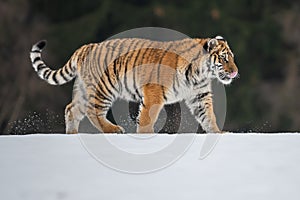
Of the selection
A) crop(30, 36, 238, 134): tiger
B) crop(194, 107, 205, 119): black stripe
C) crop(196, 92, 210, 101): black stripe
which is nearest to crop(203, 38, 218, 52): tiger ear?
crop(30, 36, 238, 134): tiger

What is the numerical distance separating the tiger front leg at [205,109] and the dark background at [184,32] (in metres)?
7.01

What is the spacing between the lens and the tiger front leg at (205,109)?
18.6 ft

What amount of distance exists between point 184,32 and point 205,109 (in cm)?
829

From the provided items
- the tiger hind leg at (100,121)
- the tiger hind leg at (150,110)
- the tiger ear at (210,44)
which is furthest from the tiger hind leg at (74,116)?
the tiger ear at (210,44)

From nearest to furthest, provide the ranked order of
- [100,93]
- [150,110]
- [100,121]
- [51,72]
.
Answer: [150,110] < [100,121] < [100,93] < [51,72]

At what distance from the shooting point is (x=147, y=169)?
3303mm

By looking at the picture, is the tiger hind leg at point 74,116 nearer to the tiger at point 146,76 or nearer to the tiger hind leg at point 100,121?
the tiger at point 146,76

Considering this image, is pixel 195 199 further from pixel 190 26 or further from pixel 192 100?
pixel 190 26

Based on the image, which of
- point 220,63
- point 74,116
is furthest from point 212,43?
point 74,116

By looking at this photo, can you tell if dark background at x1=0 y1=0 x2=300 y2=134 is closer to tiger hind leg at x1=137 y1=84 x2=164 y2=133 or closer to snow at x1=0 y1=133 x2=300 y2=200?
tiger hind leg at x1=137 y1=84 x2=164 y2=133

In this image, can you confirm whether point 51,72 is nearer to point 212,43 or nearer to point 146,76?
point 146,76

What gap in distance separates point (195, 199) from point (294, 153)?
74 centimetres

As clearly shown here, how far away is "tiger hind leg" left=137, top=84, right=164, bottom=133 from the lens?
5.43 meters

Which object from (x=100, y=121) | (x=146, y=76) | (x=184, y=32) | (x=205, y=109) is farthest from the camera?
(x=184, y=32)
